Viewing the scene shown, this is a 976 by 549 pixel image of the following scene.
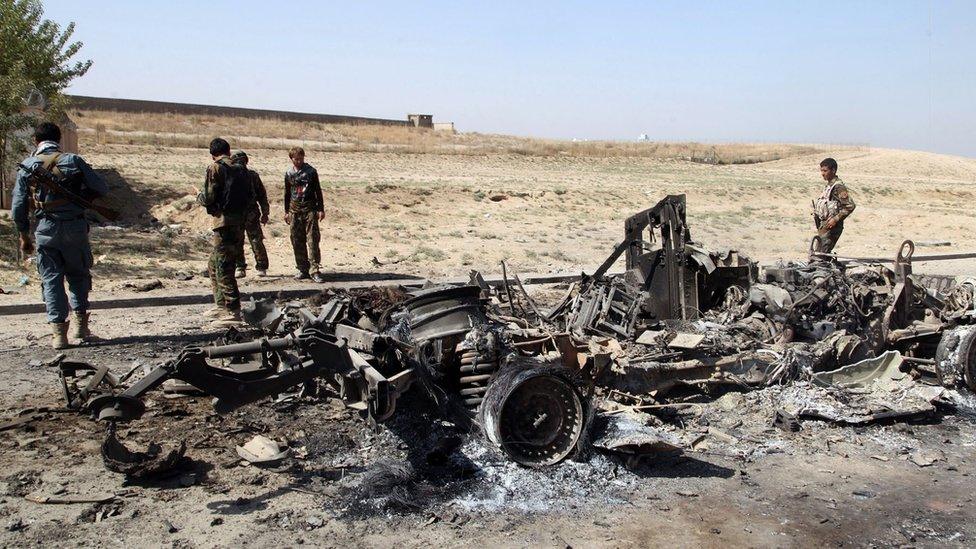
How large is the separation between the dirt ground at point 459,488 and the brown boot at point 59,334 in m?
1.21

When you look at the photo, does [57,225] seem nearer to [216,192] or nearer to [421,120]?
[216,192]

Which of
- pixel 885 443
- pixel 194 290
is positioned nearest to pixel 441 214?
pixel 194 290

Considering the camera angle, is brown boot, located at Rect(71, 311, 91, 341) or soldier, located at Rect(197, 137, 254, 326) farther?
soldier, located at Rect(197, 137, 254, 326)

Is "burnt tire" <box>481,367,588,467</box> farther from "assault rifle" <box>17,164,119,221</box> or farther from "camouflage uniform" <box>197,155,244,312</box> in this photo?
"assault rifle" <box>17,164,119,221</box>

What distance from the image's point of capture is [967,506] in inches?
208

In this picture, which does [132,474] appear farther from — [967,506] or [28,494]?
[967,506]

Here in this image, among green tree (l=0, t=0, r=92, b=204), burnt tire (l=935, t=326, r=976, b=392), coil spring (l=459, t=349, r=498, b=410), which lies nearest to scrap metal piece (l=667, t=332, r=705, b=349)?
coil spring (l=459, t=349, r=498, b=410)

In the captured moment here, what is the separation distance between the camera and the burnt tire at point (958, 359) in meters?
7.34

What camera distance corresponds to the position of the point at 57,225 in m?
7.72

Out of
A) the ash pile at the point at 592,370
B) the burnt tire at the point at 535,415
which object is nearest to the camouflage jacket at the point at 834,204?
the ash pile at the point at 592,370

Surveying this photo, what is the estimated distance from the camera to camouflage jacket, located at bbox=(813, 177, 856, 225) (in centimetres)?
1009

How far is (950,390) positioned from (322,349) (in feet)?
19.0

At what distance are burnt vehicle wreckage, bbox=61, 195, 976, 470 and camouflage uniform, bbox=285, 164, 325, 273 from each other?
4520mm

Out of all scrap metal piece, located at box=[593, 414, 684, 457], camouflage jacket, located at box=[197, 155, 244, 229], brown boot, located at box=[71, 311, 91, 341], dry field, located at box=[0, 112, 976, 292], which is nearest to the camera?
scrap metal piece, located at box=[593, 414, 684, 457]
